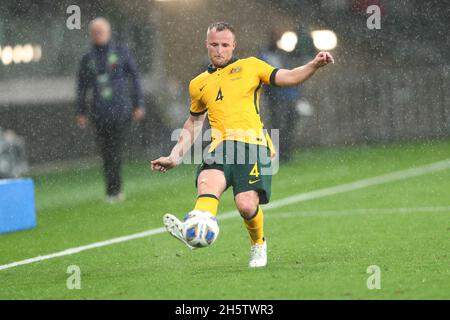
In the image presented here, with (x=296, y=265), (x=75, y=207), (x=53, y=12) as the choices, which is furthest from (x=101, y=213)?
(x=53, y=12)

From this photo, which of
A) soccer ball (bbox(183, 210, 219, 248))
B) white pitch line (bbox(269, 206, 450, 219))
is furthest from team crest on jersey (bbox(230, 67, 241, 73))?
white pitch line (bbox(269, 206, 450, 219))

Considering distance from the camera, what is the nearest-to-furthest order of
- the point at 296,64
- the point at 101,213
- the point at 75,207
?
the point at 101,213 → the point at 75,207 → the point at 296,64

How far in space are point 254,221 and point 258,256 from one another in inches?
12.9

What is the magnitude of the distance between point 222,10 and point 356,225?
48.1ft

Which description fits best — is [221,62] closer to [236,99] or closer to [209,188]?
[236,99]

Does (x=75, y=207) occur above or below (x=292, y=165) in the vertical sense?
below

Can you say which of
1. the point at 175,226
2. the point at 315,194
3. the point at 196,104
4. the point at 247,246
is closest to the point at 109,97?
the point at 315,194

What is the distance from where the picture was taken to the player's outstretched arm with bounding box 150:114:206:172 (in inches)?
318

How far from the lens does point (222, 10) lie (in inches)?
1006

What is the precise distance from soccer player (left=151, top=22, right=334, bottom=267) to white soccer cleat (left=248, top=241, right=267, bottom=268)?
0.24ft

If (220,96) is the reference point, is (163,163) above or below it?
below

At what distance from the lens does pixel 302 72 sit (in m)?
7.95

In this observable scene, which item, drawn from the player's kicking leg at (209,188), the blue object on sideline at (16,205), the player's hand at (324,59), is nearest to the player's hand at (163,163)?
the player's kicking leg at (209,188)

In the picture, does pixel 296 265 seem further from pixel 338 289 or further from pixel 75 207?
pixel 75 207
